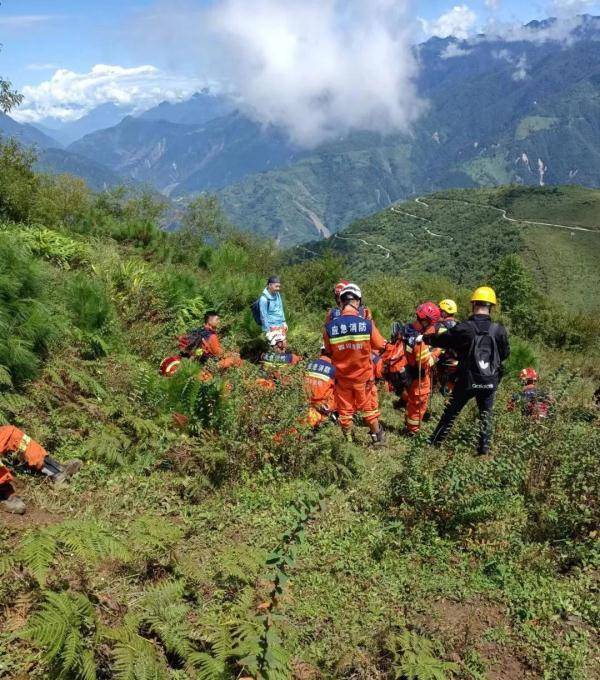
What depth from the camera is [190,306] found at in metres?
9.99

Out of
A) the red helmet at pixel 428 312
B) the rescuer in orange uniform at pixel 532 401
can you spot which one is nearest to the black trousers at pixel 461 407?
the rescuer in orange uniform at pixel 532 401

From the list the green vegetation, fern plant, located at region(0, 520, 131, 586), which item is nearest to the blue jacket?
the green vegetation

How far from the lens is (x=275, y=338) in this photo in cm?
917

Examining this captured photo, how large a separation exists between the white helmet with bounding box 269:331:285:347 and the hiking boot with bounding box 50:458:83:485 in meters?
4.63

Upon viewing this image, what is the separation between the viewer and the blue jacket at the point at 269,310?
9172mm

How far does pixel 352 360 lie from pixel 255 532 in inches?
104

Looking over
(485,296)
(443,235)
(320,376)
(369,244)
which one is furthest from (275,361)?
(443,235)

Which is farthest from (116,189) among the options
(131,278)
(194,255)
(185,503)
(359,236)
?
(359,236)

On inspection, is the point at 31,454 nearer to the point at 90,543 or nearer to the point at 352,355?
the point at 90,543

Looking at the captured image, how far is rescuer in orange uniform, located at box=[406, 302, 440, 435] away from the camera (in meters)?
7.19

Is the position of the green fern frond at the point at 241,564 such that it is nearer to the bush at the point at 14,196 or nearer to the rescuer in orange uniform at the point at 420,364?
the rescuer in orange uniform at the point at 420,364

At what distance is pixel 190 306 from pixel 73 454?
16.8 feet

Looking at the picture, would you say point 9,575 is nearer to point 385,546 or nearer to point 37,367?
point 385,546

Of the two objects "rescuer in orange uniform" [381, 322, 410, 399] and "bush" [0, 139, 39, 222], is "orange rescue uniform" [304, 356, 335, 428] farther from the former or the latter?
"bush" [0, 139, 39, 222]
